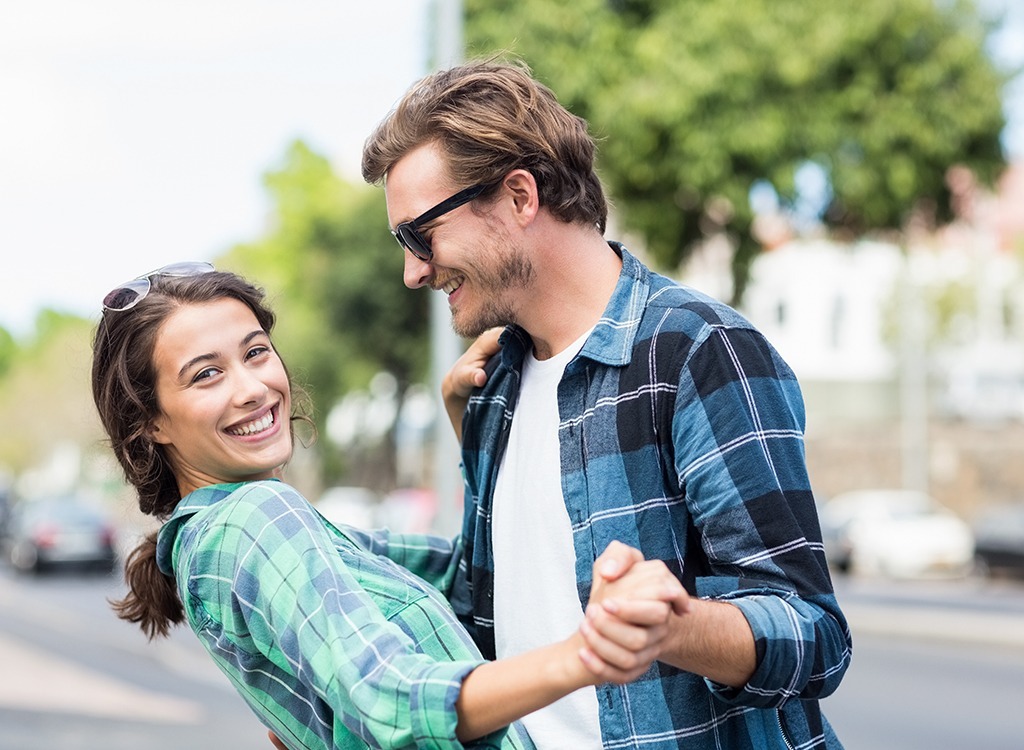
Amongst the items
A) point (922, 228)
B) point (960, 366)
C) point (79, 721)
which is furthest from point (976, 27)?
point (960, 366)

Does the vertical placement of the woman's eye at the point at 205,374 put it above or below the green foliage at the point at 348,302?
below

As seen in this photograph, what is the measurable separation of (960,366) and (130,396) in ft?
142

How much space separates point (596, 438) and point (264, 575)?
1.90 ft

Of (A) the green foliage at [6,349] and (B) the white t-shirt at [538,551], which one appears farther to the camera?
(A) the green foliage at [6,349]

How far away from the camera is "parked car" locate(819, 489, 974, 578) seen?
85.1 ft

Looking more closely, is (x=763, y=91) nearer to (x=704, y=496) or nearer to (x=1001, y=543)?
(x=1001, y=543)

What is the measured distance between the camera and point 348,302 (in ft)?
112

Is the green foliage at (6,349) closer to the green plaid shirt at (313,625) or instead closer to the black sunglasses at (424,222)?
the black sunglasses at (424,222)

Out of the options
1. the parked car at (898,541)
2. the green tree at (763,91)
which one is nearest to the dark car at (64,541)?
the green tree at (763,91)

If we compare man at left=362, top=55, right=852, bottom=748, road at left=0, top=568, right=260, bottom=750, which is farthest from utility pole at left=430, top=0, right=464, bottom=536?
man at left=362, top=55, right=852, bottom=748

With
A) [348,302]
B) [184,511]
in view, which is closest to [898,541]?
[348,302]

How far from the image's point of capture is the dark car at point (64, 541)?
24.1 metres

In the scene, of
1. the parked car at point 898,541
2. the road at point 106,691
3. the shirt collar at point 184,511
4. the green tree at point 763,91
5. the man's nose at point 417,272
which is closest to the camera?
the shirt collar at point 184,511

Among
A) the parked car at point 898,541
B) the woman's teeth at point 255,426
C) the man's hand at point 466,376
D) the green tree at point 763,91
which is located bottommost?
the parked car at point 898,541
